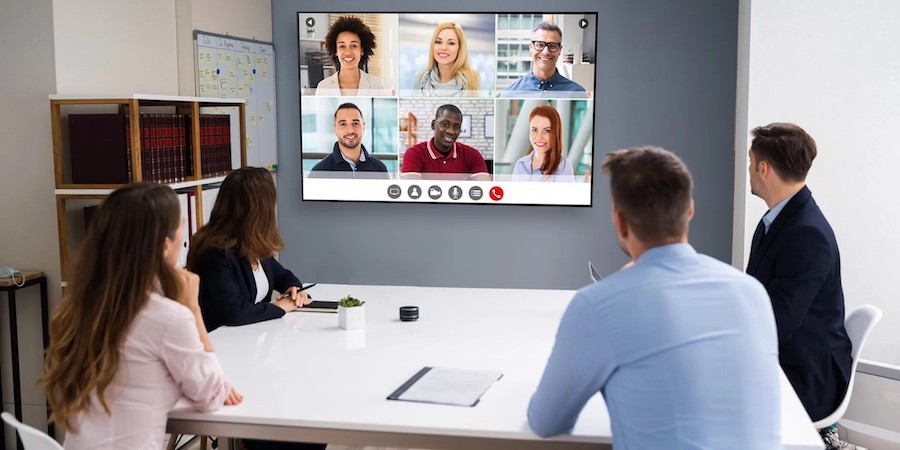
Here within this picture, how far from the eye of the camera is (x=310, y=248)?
19.7 ft

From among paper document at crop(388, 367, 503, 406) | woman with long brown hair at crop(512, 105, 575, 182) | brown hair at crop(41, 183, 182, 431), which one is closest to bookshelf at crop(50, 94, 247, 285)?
brown hair at crop(41, 183, 182, 431)

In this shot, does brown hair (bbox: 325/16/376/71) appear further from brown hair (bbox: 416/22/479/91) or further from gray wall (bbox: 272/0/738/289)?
brown hair (bbox: 416/22/479/91)

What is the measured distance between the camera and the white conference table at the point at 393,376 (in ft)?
7.21

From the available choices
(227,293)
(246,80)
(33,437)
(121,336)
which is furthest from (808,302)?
(246,80)

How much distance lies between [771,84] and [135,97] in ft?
10.1

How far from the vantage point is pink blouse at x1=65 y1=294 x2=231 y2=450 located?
2.16 m

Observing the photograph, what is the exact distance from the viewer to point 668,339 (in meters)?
1.85

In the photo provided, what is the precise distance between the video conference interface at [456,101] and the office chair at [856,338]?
8.26ft

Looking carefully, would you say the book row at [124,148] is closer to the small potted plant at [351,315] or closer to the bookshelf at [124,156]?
the bookshelf at [124,156]

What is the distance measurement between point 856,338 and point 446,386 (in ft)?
5.11

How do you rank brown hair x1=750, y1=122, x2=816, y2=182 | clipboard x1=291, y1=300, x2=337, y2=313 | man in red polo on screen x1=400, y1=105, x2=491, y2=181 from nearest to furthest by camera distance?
1. brown hair x1=750, y1=122, x2=816, y2=182
2. clipboard x1=291, y1=300, x2=337, y2=313
3. man in red polo on screen x1=400, y1=105, x2=491, y2=181

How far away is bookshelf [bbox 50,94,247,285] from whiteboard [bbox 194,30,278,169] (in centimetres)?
46

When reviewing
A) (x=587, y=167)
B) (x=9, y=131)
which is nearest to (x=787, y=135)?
(x=587, y=167)

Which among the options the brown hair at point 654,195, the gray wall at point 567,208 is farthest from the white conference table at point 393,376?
the gray wall at point 567,208
